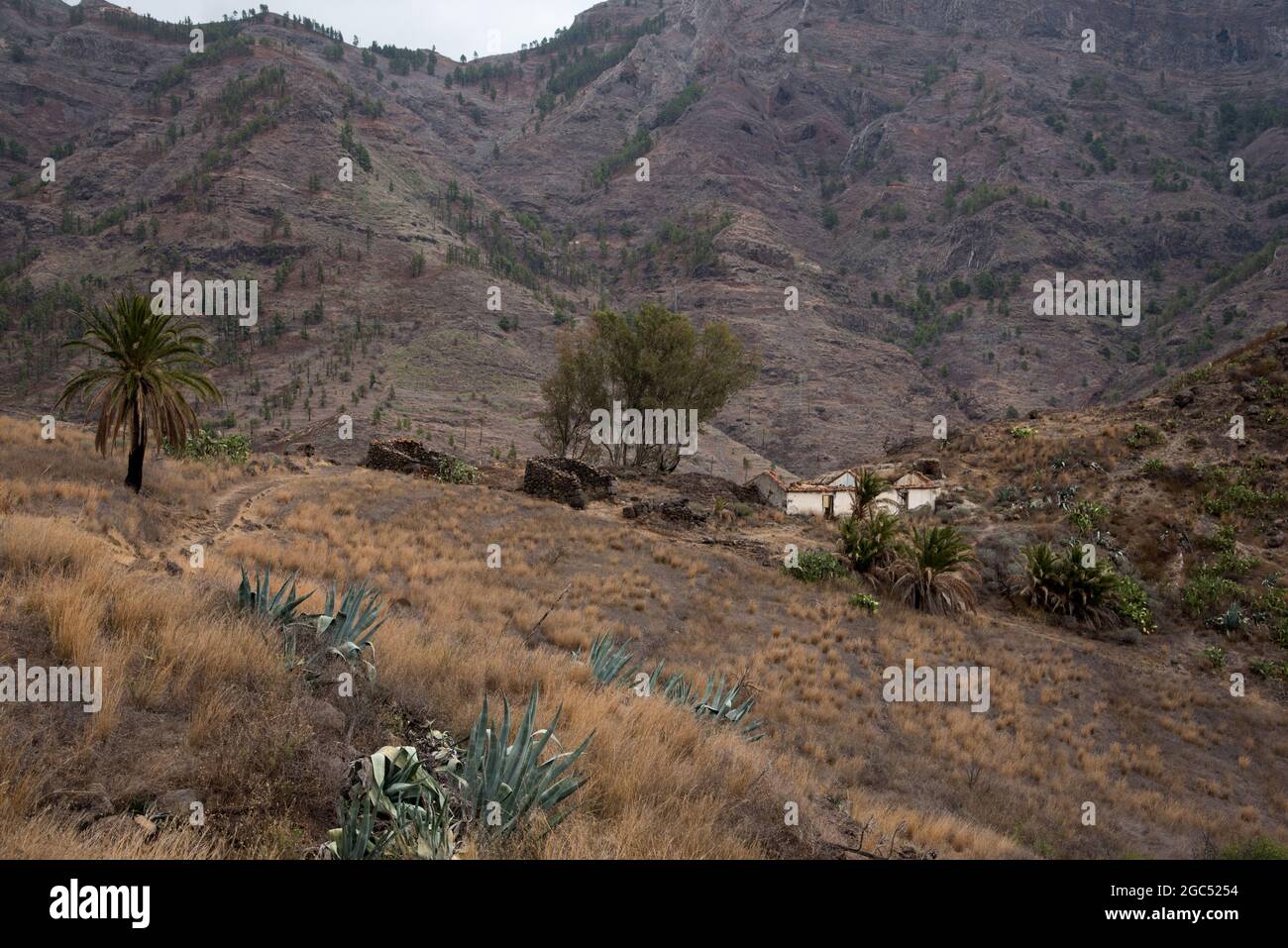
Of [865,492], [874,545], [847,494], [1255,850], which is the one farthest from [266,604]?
[847,494]

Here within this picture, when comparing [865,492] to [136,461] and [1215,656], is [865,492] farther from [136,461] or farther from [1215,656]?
[136,461]

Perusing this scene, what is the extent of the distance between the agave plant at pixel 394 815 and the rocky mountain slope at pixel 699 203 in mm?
51747

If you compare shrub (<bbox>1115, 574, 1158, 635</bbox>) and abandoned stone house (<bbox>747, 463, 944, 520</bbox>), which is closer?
shrub (<bbox>1115, 574, 1158, 635</bbox>)

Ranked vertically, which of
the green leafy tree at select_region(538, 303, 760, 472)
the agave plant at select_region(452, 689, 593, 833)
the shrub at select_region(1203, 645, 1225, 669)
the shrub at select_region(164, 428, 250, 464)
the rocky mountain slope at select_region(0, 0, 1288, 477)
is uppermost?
the rocky mountain slope at select_region(0, 0, 1288, 477)

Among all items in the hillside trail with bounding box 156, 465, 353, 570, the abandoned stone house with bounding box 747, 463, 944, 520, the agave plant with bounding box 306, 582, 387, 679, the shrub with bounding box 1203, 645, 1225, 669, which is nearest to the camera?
the agave plant with bounding box 306, 582, 387, 679

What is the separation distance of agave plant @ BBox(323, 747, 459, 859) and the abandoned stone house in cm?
2500

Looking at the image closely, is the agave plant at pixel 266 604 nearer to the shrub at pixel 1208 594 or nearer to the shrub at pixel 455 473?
the shrub at pixel 455 473

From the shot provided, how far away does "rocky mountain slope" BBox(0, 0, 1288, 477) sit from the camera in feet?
247

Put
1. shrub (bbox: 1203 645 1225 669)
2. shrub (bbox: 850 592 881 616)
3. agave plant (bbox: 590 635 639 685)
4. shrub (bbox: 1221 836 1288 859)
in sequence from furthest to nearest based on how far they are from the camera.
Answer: shrub (bbox: 850 592 881 616)
shrub (bbox: 1203 645 1225 669)
shrub (bbox: 1221 836 1288 859)
agave plant (bbox: 590 635 639 685)

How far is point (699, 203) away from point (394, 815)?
137 meters

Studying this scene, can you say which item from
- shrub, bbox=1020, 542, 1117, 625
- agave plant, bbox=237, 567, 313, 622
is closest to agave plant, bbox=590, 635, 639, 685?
agave plant, bbox=237, 567, 313, 622

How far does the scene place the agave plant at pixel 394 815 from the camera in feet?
10.6

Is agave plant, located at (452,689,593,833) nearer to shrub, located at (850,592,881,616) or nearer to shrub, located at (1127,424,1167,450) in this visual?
shrub, located at (850,592,881,616)

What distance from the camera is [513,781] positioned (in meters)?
4.18
